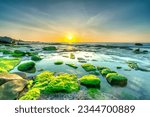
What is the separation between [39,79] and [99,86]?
3884 mm

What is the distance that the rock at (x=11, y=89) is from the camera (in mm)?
7852

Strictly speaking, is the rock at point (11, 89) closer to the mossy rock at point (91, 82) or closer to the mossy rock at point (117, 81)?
the mossy rock at point (91, 82)

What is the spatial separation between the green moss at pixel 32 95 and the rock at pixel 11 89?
37 centimetres

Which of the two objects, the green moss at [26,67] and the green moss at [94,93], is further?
the green moss at [26,67]

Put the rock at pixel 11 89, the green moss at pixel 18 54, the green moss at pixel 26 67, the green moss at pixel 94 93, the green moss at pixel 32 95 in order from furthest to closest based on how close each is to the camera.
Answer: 1. the green moss at pixel 18 54
2. the green moss at pixel 26 67
3. the green moss at pixel 94 93
4. the green moss at pixel 32 95
5. the rock at pixel 11 89

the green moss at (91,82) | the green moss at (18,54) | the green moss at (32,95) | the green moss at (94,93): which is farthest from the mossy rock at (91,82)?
the green moss at (18,54)

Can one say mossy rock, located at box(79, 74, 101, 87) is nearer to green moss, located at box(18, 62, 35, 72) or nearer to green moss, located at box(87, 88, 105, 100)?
green moss, located at box(87, 88, 105, 100)

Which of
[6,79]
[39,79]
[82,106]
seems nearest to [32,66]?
[39,79]

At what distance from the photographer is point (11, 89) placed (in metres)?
8.41

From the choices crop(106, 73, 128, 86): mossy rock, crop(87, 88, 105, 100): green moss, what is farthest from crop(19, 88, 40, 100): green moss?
crop(106, 73, 128, 86): mossy rock

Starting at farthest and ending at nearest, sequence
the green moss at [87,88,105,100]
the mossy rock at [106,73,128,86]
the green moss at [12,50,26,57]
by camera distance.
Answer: the green moss at [12,50,26,57]
the mossy rock at [106,73,128,86]
the green moss at [87,88,105,100]

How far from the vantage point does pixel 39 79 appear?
11305 mm

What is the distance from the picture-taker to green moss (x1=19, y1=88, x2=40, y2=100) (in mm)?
8122

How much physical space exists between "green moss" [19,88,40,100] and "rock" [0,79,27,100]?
37 cm
